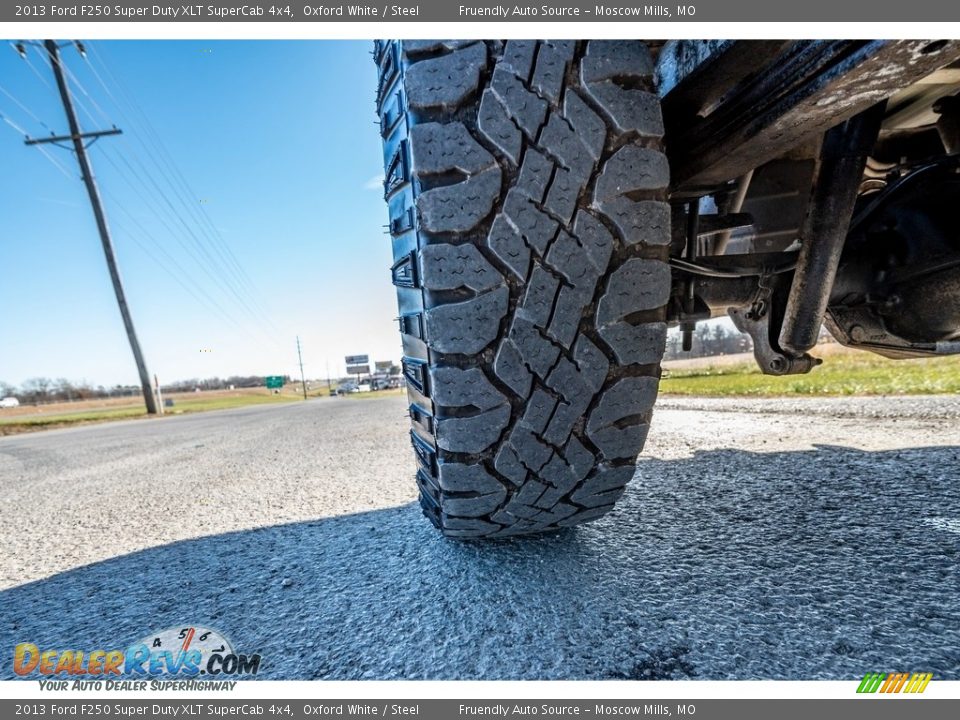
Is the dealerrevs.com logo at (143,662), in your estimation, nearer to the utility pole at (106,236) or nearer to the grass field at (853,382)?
the grass field at (853,382)

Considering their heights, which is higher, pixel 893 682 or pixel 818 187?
pixel 818 187

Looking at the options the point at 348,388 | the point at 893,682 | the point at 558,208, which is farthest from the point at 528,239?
the point at 348,388

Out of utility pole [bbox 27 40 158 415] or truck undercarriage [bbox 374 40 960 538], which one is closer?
truck undercarriage [bbox 374 40 960 538]

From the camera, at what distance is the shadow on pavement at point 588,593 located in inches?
26.3

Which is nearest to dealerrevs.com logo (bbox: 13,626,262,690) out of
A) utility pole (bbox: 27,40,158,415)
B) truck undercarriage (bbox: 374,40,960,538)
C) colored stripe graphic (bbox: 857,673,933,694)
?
truck undercarriage (bbox: 374,40,960,538)

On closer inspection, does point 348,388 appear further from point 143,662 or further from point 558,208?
point 558,208

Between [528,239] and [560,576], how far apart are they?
2.39 ft

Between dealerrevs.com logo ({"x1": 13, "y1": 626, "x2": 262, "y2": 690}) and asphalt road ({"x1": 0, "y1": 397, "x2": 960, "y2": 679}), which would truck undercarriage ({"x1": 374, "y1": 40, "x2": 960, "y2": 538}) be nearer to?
asphalt road ({"x1": 0, "y1": 397, "x2": 960, "y2": 679})

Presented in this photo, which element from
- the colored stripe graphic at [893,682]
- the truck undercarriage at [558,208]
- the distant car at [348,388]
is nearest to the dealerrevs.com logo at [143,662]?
the truck undercarriage at [558,208]

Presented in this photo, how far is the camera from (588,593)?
33.1 inches

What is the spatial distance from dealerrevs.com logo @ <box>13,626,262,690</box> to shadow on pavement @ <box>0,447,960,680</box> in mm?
26

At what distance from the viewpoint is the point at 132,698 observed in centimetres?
69

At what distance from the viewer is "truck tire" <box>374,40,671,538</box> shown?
2.32 ft

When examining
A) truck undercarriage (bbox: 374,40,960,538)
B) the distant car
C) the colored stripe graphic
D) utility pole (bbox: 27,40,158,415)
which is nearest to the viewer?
the colored stripe graphic
